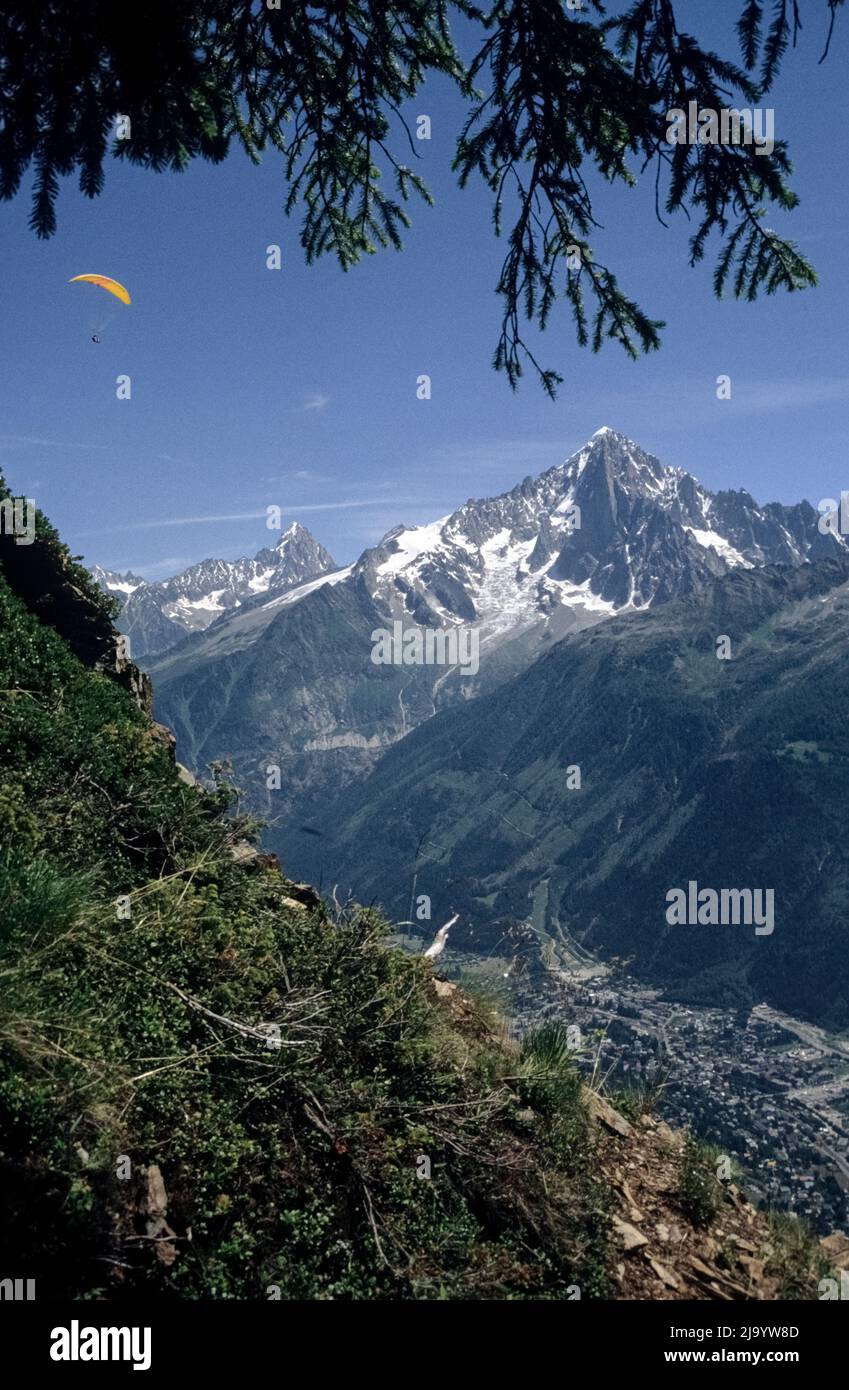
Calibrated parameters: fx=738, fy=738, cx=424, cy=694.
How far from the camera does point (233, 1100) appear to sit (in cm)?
621

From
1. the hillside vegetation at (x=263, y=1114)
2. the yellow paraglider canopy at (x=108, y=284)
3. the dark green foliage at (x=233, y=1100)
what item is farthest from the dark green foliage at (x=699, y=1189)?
the yellow paraglider canopy at (x=108, y=284)

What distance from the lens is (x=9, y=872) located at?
20.9 ft

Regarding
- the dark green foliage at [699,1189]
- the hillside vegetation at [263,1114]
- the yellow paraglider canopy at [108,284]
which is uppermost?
the yellow paraglider canopy at [108,284]

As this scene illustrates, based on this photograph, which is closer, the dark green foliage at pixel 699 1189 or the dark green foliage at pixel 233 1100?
the dark green foliage at pixel 233 1100

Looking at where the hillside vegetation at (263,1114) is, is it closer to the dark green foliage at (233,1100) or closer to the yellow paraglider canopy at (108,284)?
the dark green foliage at (233,1100)

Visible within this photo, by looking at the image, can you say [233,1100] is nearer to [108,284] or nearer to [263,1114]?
[263,1114]

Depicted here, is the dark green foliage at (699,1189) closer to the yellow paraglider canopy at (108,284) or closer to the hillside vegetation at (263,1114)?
the hillside vegetation at (263,1114)

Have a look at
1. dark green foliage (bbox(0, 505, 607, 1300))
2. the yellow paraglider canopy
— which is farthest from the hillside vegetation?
the yellow paraglider canopy

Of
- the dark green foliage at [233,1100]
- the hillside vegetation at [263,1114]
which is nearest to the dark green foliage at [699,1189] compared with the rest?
the hillside vegetation at [263,1114]

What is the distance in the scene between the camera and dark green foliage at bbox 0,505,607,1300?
204 inches

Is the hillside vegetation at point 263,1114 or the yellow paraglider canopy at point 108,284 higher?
the yellow paraglider canopy at point 108,284

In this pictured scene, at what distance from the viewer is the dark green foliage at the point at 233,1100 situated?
5.18 m

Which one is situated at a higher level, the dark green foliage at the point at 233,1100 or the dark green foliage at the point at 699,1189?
the dark green foliage at the point at 233,1100
